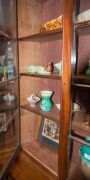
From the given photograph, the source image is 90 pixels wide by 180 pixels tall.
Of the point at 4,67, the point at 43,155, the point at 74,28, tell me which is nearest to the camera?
the point at 74,28

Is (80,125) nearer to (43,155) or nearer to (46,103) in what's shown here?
(46,103)

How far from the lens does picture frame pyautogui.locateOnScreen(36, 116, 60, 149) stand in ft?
5.77

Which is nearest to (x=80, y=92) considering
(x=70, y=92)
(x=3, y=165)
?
(x=70, y=92)

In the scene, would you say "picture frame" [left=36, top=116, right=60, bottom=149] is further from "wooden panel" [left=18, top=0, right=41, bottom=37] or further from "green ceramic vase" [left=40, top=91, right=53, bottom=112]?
"wooden panel" [left=18, top=0, right=41, bottom=37]

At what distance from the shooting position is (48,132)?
6.01 ft

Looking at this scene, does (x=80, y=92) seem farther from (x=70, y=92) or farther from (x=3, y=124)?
(x=3, y=124)

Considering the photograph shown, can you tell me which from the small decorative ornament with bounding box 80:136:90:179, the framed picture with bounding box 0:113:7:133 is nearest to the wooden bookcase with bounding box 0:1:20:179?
the framed picture with bounding box 0:113:7:133

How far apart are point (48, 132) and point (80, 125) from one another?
68cm

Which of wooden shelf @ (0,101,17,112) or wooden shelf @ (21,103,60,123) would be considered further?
wooden shelf @ (0,101,17,112)

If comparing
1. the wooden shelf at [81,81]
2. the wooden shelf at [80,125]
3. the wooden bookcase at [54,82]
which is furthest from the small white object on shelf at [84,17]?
the wooden shelf at [80,125]

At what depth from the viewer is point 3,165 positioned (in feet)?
5.09

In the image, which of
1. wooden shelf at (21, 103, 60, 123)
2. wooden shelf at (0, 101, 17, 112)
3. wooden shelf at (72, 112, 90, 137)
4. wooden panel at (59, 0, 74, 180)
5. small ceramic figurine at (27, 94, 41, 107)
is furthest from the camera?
small ceramic figurine at (27, 94, 41, 107)

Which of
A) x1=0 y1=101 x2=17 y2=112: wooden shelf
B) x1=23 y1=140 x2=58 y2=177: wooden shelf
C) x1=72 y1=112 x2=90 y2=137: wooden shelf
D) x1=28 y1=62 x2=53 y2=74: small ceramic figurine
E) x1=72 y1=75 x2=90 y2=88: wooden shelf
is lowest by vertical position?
x1=23 y1=140 x2=58 y2=177: wooden shelf

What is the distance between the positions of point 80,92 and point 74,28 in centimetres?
57
